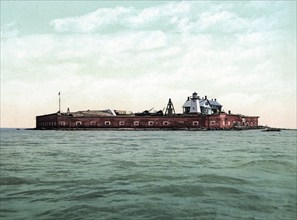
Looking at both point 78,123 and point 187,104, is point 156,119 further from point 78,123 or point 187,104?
A: point 78,123

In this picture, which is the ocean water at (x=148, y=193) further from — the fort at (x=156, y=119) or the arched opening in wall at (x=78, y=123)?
the arched opening in wall at (x=78, y=123)

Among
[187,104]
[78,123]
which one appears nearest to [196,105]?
[187,104]

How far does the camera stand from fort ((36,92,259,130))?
80.4 metres

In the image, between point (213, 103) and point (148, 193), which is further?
point (213, 103)

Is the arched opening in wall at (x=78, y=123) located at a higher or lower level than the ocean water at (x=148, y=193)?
higher

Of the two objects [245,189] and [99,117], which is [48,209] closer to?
[245,189]

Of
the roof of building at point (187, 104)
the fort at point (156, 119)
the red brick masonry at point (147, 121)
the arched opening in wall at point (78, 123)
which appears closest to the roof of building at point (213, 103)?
the fort at point (156, 119)

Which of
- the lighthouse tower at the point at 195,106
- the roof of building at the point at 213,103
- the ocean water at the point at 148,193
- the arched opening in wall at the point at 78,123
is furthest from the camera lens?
the roof of building at the point at 213,103

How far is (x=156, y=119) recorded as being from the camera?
82.2 metres

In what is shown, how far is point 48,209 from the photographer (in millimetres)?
7859

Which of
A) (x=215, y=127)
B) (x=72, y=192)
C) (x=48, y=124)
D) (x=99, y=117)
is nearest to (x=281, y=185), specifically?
(x=72, y=192)

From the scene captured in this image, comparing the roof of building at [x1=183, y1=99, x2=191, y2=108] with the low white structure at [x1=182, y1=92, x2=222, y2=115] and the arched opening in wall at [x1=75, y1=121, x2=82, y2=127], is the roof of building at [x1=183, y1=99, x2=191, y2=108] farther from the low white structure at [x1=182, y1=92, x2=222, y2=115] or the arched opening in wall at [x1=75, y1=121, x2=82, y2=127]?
the arched opening in wall at [x1=75, y1=121, x2=82, y2=127]

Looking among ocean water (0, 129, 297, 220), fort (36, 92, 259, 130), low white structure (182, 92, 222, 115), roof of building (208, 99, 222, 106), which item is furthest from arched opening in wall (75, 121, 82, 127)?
ocean water (0, 129, 297, 220)

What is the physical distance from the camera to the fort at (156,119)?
264 ft
